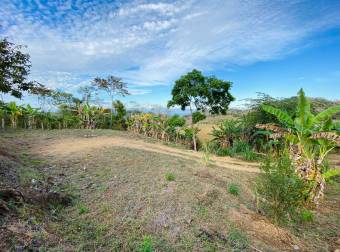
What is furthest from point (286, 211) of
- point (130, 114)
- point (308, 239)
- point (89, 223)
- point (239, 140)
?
point (130, 114)

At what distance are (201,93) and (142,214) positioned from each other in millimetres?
14622

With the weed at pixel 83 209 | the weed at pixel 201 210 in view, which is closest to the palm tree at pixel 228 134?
the weed at pixel 201 210

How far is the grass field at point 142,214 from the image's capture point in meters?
3.84

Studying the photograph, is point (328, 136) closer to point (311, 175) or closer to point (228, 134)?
point (311, 175)

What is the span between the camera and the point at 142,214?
191 inches

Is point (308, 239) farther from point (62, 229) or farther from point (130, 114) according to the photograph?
point (130, 114)

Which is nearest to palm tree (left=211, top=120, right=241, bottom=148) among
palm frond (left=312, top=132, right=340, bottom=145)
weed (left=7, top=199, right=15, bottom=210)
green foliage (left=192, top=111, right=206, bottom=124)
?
green foliage (left=192, top=111, right=206, bottom=124)

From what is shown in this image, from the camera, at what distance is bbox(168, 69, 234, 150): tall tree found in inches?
727

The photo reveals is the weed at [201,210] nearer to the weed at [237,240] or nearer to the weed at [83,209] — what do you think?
the weed at [237,240]

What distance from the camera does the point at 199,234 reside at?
4.39m

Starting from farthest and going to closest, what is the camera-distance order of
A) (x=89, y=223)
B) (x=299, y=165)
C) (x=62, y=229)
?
(x=299, y=165) → (x=89, y=223) → (x=62, y=229)

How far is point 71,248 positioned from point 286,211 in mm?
4053

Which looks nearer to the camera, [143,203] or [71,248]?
[71,248]

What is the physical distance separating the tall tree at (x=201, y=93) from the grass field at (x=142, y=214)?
11.0 m
